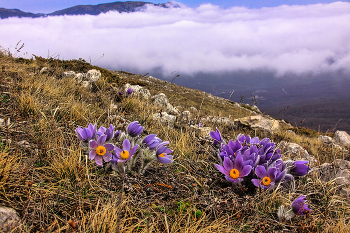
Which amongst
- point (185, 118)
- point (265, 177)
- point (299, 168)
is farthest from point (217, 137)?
point (185, 118)

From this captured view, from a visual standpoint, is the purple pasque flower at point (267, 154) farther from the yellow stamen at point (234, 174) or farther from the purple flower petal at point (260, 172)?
the yellow stamen at point (234, 174)

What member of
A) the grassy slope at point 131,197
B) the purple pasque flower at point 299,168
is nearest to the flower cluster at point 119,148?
the grassy slope at point 131,197

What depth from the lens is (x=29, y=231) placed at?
138 centimetres

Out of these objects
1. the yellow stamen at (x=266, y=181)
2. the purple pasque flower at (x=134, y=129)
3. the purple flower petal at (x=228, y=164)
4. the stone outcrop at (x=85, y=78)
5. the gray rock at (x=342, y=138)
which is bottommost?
the gray rock at (x=342, y=138)

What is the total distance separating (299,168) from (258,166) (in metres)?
0.53

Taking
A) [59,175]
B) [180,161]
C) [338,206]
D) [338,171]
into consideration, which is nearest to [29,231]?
[59,175]

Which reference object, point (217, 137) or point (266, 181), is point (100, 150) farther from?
point (266, 181)

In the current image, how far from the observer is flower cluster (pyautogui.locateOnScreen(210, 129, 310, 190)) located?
6.64 ft

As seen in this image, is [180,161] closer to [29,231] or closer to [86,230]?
[86,230]

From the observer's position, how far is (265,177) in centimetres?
205

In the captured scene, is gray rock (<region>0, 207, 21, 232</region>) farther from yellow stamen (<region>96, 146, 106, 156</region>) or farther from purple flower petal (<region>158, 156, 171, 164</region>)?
purple flower petal (<region>158, 156, 171, 164</region>)

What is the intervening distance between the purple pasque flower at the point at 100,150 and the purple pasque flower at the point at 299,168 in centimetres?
203

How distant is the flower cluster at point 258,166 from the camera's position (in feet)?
6.64

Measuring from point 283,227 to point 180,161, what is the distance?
1.27 meters
